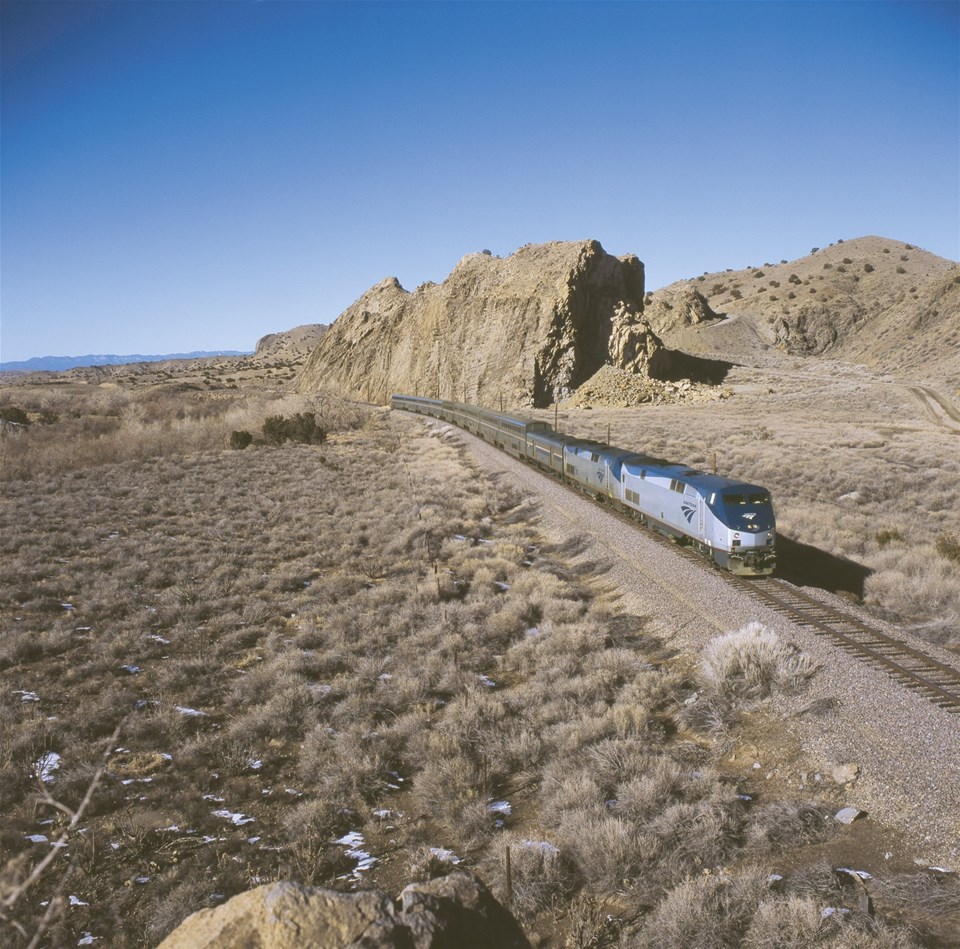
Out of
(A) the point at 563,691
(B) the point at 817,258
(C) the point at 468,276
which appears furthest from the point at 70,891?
(B) the point at 817,258

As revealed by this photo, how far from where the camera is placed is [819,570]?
1839 cm

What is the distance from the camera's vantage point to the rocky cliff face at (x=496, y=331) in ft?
211

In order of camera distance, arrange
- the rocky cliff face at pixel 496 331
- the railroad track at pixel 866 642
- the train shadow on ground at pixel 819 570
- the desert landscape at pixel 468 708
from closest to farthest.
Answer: the desert landscape at pixel 468 708 < the railroad track at pixel 866 642 < the train shadow on ground at pixel 819 570 < the rocky cliff face at pixel 496 331

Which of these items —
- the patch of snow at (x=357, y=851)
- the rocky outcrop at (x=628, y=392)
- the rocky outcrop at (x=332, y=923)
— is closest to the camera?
the rocky outcrop at (x=332, y=923)

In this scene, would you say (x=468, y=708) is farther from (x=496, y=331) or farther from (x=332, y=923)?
(x=496, y=331)

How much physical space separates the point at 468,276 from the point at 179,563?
62.5 m

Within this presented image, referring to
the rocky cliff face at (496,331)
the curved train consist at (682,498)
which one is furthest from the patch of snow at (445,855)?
the rocky cliff face at (496,331)

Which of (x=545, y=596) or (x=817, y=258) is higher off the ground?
(x=817, y=258)

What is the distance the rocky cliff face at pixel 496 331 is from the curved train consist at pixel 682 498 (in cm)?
3451

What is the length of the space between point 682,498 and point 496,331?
5171 cm

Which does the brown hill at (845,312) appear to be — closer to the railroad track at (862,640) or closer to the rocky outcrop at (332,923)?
the railroad track at (862,640)

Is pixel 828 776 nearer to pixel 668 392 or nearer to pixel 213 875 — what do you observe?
pixel 213 875

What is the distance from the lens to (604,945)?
643 centimetres

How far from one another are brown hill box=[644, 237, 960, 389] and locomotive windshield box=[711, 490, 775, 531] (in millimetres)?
59257
